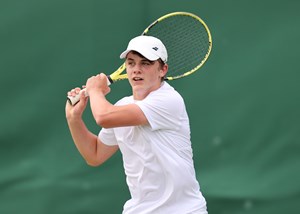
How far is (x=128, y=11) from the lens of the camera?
16.9 feet

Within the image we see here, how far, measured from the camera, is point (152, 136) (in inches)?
149

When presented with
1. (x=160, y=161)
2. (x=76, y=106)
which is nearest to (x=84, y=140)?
(x=76, y=106)

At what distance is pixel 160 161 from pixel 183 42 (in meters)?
1.13

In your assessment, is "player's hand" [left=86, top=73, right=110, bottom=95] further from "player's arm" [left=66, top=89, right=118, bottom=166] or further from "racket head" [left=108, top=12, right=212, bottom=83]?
"racket head" [left=108, top=12, right=212, bottom=83]

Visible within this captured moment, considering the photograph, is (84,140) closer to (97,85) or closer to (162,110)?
(97,85)

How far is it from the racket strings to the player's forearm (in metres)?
0.68

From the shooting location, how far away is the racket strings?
15.2 feet

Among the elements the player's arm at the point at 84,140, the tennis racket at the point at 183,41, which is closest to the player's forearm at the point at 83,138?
the player's arm at the point at 84,140

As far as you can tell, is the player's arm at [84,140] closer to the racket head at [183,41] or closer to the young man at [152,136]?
the young man at [152,136]

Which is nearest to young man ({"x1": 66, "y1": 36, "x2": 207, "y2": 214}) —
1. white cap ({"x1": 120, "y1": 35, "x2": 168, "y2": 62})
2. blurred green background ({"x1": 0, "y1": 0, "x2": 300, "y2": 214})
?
white cap ({"x1": 120, "y1": 35, "x2": 168, "y2": 62})

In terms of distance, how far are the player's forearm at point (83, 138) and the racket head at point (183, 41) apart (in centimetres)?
68
